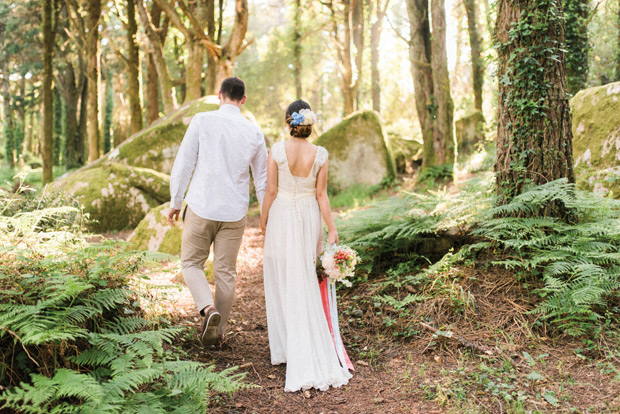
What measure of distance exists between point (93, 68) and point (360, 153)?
9076mm

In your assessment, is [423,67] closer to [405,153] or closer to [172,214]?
[405,153]

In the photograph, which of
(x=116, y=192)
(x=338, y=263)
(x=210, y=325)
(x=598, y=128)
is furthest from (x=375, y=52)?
(x=210, y=325)

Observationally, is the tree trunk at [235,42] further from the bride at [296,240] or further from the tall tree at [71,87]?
the tall tree at [71,87]

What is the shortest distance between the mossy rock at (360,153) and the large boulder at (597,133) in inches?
260

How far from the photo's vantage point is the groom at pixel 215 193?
443 centimetres

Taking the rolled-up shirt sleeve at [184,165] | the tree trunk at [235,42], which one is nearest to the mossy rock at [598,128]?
the rolled-up shirt sleeve at [184,165]

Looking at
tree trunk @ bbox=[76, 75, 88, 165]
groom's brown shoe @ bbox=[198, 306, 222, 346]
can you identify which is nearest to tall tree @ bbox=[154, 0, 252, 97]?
groom's brown shoe @ bbox=[198, 306, 222, 346]

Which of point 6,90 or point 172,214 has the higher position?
point 6,90

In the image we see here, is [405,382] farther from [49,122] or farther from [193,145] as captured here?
[49,122]

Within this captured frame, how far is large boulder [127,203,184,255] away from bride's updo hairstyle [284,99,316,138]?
408cm

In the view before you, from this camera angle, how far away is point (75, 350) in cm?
312

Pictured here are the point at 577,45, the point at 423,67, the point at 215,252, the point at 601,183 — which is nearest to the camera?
the point at 215,252

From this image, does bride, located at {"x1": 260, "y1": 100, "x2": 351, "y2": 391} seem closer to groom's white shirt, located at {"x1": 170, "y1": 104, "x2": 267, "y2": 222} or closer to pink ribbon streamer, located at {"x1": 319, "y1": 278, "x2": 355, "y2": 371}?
pink ribbon streamer, located at {"x1": 319, "y1": 278, "x2": 355, "y2": 371}

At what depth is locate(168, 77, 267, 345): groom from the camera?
→ 175 inches
